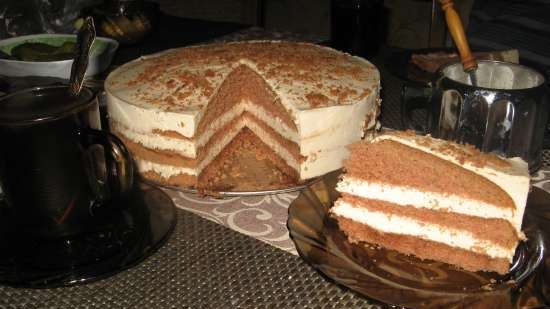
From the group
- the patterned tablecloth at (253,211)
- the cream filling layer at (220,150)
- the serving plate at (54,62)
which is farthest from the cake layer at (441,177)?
the serving plate at (54,62)

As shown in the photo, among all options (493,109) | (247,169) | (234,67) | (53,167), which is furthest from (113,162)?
(493,109)

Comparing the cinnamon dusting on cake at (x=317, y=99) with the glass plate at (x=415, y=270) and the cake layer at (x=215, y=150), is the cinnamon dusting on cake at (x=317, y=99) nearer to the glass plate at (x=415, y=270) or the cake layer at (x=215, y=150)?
the cake layer at (x=215, y=150)

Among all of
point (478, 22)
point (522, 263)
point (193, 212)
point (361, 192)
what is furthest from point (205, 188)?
point (478, 22)

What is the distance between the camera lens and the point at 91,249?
5.21ft

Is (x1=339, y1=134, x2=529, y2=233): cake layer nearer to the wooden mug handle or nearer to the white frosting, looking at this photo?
the white frosting

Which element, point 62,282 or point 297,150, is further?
point 297,150

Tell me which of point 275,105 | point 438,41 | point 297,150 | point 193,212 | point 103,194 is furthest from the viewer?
point 438,41

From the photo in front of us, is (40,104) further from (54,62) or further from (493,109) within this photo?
(493,109)

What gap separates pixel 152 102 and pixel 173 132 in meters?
0.18

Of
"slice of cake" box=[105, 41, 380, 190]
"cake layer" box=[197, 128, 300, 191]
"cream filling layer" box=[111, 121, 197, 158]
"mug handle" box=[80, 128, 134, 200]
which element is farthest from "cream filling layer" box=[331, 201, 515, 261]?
"cream filling layer" box=[111, 121, 197, 158]

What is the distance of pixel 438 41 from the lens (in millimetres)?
5426

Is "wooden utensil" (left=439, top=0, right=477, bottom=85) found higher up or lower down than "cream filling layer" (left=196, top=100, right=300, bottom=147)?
higher up

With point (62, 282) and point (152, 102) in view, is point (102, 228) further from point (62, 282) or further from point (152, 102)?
point (152, 102)

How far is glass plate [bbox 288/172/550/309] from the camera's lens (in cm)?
138
